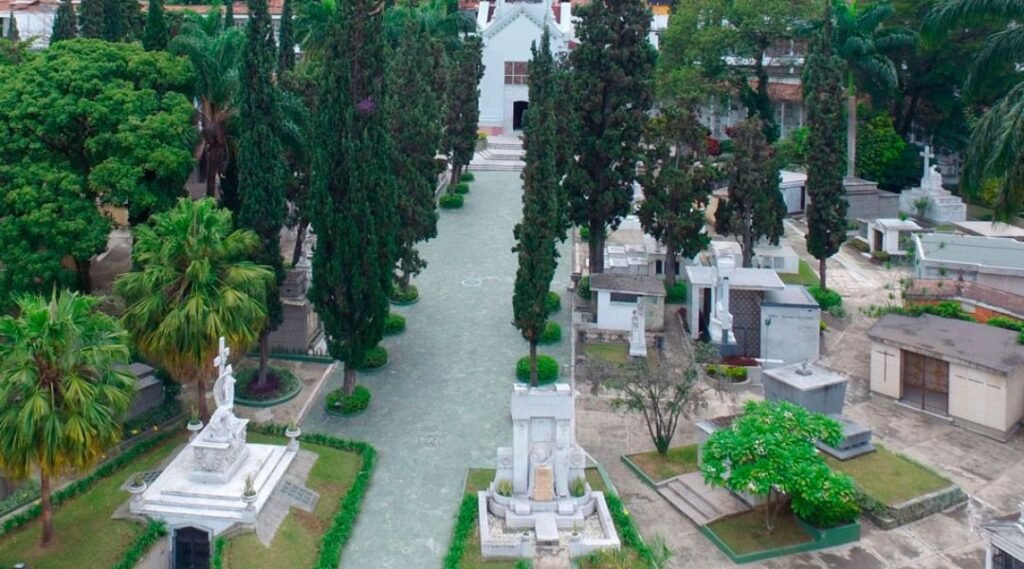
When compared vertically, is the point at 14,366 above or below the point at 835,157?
below

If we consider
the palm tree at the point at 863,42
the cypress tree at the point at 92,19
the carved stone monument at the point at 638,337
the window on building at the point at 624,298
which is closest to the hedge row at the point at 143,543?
the carved stone monument at the point at 638,337

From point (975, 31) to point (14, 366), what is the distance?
Result: 50276 millimetres

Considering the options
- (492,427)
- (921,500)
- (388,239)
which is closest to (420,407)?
(492,427)

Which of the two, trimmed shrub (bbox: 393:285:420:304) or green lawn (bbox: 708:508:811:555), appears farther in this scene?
trimmed shrub (bbox: 393:285:420:304)

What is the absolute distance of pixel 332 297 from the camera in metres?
26.0

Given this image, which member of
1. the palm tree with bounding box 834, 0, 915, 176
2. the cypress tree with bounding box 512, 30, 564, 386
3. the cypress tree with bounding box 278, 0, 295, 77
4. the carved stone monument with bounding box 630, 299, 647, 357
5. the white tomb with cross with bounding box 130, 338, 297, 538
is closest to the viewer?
Result: the white tomb with cross with bounding box 130, 338, 297, 538

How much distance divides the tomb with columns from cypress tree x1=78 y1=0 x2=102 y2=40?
32071mm

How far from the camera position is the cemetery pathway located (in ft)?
68.7

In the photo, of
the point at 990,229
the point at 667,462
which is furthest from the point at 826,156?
the point at 667,462

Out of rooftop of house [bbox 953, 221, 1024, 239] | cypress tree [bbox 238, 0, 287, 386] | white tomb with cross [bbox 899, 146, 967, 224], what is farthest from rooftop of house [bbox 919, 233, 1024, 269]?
cypress tree [bbox 238, 0, 287, 386]

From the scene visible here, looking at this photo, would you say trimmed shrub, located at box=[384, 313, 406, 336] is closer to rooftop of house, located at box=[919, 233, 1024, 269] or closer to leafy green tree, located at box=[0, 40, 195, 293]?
leafy green tree, located at box=[0, 40, 195, 293]

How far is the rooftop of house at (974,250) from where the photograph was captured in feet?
111

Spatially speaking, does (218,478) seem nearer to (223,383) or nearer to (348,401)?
(223,383)

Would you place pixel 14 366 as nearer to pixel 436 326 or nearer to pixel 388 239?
pixel 388 239
